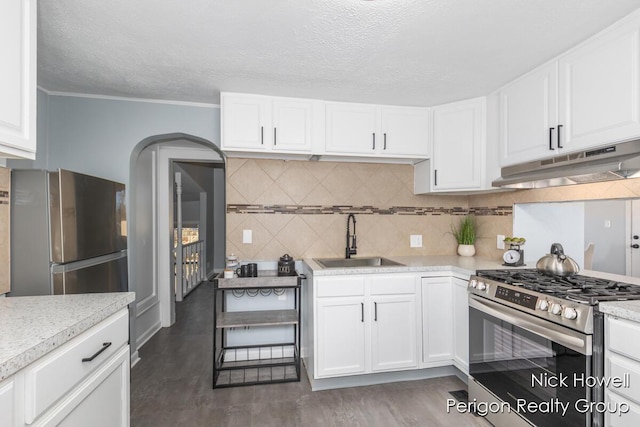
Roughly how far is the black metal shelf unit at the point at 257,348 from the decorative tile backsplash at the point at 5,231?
120 centimetres

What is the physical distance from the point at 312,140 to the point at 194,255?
13.7ft

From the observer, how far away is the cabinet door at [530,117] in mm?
2059

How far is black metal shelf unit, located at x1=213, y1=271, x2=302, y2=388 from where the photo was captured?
2.56 meters

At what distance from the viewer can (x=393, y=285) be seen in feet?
8.32

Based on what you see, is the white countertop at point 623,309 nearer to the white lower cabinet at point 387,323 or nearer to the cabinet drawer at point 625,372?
the cabinet drawer at point 625,372

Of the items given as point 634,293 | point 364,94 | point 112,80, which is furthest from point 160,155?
point 634,293

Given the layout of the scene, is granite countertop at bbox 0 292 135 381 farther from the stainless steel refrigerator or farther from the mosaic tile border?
the mosaic tile border

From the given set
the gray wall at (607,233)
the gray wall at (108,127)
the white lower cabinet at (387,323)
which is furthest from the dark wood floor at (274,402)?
the gray wall at (108,127)

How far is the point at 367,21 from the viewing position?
166 cm

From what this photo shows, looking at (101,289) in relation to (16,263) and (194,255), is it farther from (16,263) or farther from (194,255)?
(194,255)

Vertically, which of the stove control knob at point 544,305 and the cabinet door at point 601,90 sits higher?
the cabinet door at point 601,90

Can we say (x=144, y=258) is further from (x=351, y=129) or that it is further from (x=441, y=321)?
(x=441, y=321)

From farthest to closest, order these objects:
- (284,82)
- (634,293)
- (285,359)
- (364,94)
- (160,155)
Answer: (160,155) → (285,359) → (364,94) → (284,82) → (634,293)

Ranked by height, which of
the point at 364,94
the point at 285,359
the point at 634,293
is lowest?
the point at 285,359
